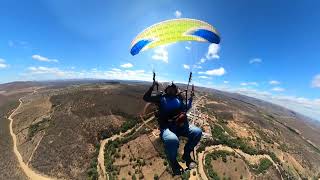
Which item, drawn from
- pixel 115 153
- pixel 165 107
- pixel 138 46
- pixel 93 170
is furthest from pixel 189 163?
pixel 115 153

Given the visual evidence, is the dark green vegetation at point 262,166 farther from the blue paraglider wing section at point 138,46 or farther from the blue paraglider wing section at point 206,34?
the blue paraglider wing section at point 138,46

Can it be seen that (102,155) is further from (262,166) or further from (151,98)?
(151,98)

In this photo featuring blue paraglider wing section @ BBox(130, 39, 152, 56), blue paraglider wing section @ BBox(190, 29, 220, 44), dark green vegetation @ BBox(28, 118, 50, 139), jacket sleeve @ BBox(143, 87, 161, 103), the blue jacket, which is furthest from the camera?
dark green vegetation @ BBox(28, 118, 50, 139)

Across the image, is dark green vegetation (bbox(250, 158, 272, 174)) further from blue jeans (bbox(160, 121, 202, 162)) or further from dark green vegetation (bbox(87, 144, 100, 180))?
blue jeans (bbox(160, 121, 202, 162))

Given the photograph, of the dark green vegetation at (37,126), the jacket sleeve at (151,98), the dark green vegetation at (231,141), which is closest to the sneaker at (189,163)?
the jacket sleeve at (151,98)

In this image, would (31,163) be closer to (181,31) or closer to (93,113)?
(93,113)

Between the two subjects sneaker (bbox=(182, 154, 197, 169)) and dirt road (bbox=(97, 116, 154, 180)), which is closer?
sneaker (bbox=(182, 154, 197, 169))

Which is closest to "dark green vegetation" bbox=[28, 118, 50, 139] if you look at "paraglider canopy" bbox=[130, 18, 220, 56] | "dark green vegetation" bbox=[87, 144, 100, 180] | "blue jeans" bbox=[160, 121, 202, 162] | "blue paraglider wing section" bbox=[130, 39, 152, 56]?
"dark green vegetation" bbox=[87, 144, 100, 180]
